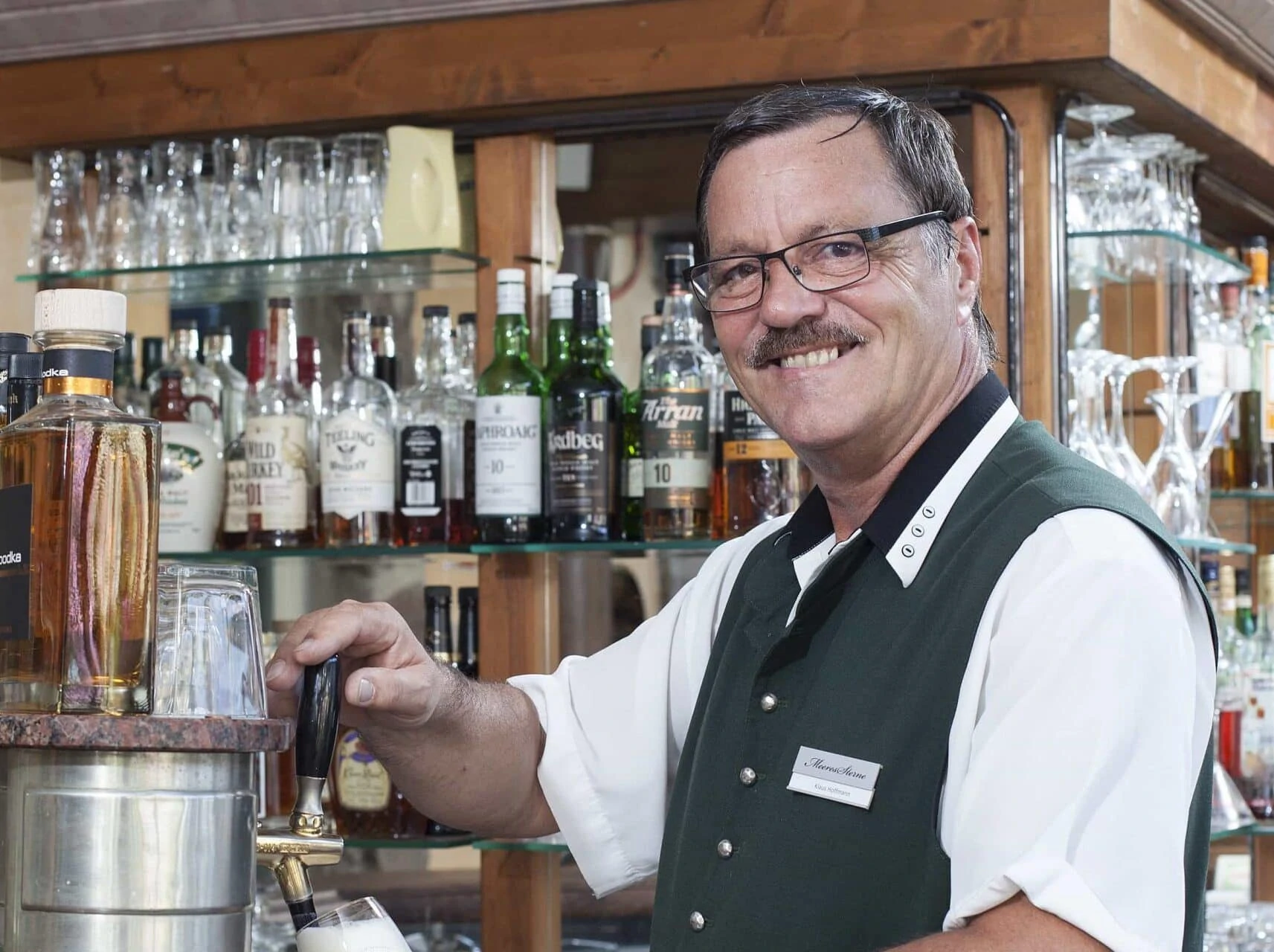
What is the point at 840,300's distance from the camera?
145cm

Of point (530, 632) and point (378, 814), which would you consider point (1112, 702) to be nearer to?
point (530, 632)

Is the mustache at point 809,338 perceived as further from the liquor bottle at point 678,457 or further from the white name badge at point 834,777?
the liquor bottle at point 678,457

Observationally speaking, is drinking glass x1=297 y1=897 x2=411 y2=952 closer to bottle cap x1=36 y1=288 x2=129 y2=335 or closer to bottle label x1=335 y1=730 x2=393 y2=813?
bottle cap x1=36 y1=288 x2=129 y2=335

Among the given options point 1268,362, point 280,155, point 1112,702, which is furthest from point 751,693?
point 1268,362

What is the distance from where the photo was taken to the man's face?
143 centimetres

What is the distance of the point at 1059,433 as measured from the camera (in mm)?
2232

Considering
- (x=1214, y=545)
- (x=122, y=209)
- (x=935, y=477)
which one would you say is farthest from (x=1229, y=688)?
(x=122, y=209)

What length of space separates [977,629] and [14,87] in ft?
6.55

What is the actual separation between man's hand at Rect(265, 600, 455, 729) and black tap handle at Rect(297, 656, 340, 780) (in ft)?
0.23

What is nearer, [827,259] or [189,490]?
[827,259]

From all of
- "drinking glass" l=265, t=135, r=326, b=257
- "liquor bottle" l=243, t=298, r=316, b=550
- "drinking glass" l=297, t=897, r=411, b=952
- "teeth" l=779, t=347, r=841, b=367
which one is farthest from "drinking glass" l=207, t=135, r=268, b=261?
"drinking glass" l=297, t=897, r=411, b=952

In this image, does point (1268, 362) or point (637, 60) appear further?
point (1268, 362)

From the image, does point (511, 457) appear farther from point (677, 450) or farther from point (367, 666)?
point (367, 666)

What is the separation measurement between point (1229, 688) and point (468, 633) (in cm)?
118
